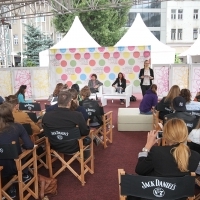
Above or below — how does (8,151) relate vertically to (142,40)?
below

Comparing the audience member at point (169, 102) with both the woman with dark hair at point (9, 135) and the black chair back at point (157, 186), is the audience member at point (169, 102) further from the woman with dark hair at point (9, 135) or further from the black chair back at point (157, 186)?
the black chair back at point (157, 186)

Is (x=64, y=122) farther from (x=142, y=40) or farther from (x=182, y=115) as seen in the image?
(x=142, y=40)

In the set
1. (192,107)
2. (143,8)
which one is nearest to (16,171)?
(192,107)

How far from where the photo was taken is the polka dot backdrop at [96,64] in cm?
1112

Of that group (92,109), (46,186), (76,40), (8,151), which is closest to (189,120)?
(92,109)

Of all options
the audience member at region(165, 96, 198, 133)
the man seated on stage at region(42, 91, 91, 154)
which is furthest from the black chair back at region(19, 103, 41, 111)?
the audience member at region(165, 96, 198, 133)

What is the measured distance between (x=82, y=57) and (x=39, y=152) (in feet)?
25.0

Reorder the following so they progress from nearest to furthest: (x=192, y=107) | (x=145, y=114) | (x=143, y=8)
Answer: (x=192, y=107) → (x=145, y=114) → (x=143, y=8)

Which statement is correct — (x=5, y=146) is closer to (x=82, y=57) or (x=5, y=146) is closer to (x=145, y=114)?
(x=145, y=114)

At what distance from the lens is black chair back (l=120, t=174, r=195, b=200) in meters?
1.92

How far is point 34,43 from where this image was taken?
20750 mm

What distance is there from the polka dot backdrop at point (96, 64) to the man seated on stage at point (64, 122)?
7864 mm

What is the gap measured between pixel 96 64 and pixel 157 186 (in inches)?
380

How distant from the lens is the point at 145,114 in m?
5.97
